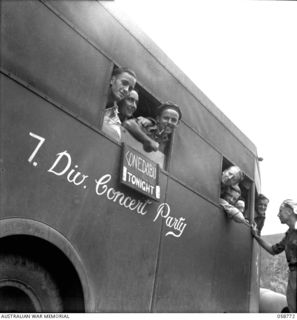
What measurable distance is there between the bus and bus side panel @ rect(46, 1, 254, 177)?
10mm

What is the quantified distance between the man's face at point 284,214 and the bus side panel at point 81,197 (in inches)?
67.9

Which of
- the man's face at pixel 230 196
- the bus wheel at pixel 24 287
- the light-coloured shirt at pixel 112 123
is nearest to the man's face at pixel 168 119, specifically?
the light-coloured shirt at pixel 112 123

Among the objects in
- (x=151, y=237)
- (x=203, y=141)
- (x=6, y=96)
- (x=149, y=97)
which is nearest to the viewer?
(x=6, y=96)

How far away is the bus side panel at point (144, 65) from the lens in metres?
2.39

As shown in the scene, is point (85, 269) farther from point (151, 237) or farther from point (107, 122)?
point (107, 122)

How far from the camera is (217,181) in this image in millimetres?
3818

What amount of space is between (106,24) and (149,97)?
2.33 ft

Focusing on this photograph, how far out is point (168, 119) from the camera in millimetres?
3080

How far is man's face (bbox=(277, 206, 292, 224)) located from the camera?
3.89m

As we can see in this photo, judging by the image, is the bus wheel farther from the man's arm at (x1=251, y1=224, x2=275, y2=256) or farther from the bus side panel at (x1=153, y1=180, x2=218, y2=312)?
the man's arm at (x1=251, y1=224, x2=275, y2=256)

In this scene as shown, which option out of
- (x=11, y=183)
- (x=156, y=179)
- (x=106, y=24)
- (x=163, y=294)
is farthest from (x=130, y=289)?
(x=106, y=24)

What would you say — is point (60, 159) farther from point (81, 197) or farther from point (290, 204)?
point (290, 204)

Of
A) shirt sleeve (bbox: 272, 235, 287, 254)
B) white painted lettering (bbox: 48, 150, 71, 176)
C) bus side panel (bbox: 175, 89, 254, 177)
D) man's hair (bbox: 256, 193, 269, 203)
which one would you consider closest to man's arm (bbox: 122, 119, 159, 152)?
bus side panel (bbox: 175, 89, 254, 177)

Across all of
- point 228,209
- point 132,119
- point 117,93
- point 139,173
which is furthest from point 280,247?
point 117,93
